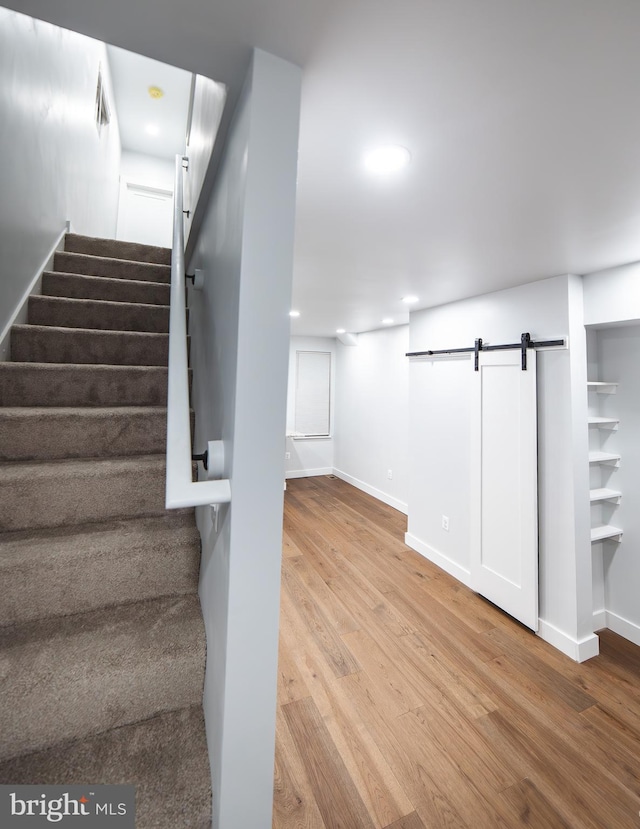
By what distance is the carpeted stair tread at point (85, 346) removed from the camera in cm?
174

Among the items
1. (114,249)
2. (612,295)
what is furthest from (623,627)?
(114,249)

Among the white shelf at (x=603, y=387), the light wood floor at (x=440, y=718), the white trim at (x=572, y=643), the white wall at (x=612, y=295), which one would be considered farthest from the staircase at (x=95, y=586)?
the white shelf at (x=603, y=387)

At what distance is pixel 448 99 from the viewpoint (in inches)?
34.7

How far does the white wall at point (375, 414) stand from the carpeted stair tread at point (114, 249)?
2.94m

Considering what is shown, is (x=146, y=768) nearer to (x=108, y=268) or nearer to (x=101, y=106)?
(x=108, y=268)

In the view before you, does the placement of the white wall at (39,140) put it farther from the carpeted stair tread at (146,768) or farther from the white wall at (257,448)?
the carpeted stair tread at (146,768)

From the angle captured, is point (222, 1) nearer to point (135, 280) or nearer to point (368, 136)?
point (368, 136)

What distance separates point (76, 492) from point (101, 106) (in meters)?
3.54

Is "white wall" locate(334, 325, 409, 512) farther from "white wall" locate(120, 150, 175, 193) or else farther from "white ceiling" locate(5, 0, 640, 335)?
"white wall" locate(120, 150, 175, 193)

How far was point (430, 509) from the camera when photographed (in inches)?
131

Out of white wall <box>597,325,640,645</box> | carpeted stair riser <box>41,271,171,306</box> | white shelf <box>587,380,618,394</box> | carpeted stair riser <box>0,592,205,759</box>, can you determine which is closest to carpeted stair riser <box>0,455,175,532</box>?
carpeted stair riser <box>0,592,205,759</box>

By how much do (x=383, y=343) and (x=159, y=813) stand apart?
4722mm

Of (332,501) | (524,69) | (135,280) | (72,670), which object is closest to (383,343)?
(332,501)

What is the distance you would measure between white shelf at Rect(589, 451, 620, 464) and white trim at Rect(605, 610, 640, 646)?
104 centimetres
